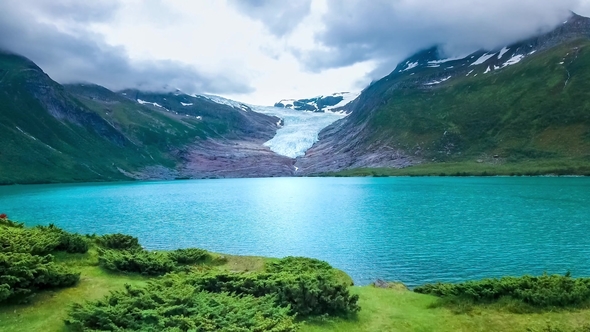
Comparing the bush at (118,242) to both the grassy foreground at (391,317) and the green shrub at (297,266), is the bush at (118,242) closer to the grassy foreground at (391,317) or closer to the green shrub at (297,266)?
the grassy foreground at (391,317)

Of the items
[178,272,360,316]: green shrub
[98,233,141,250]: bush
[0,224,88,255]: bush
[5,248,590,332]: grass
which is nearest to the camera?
[5,248,590,332]: grass

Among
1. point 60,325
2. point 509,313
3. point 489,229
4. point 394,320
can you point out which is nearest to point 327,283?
point 394,320

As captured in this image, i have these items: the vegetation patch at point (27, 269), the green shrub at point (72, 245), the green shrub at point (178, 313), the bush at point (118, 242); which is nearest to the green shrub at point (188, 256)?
the bush at point (118, 242)

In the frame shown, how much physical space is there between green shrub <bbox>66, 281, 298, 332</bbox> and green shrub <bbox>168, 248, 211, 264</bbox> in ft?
37.2

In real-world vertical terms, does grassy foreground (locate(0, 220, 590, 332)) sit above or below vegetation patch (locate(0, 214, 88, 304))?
below

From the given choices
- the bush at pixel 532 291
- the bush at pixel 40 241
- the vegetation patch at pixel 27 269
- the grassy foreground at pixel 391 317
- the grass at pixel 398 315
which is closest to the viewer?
the grassy foreground at pixel 391 317

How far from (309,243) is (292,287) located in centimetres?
3133

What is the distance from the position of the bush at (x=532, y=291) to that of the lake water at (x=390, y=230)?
485 inches

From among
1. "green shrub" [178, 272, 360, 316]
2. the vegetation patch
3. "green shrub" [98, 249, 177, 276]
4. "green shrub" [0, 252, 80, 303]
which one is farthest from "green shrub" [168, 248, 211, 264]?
"green shrub" [0, 252, 80, 303]

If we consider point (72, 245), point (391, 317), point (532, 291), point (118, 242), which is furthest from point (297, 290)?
point (118, 242)

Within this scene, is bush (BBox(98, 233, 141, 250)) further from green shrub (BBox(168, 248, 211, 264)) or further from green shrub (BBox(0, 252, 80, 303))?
green shrub (BBox(0, 252, 80, 303))

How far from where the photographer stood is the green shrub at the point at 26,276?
1792cm

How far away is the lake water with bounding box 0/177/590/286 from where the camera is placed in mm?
37938

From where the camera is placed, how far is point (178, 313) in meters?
16.3
